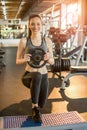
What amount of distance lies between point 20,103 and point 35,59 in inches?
47.1

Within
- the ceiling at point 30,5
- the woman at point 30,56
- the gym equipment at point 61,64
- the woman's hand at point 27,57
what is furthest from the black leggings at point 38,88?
the ceiling at point 30,5

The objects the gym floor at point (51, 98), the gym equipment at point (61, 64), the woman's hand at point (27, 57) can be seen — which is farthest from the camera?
the gym equipment at point (61, 64)

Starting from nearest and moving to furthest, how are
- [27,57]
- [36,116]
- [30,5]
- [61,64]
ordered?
[27,57]
[36,116]
[61,64]
[30,5]

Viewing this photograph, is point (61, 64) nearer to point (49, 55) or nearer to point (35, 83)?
point (49, 55)

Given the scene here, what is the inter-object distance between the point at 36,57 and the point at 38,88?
31cm

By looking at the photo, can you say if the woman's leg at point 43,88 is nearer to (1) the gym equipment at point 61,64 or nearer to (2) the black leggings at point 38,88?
(2) the black leggings at point 38,88

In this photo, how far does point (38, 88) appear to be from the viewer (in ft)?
8.52

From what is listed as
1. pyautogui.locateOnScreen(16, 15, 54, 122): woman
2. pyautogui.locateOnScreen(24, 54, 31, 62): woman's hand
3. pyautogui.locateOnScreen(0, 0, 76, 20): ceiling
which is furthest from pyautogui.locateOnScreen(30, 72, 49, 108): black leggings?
pyautogui.locateOnScreen(0, 0, 76, 20): ceiling

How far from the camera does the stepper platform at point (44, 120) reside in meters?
2.58

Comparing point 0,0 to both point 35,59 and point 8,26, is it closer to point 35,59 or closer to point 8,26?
point 8,26

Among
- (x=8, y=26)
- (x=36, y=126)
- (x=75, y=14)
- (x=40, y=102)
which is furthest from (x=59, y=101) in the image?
(x=8, y=26)

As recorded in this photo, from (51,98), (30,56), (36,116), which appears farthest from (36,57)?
(51,98)

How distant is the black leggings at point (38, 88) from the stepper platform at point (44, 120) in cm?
20

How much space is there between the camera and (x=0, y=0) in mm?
10953
